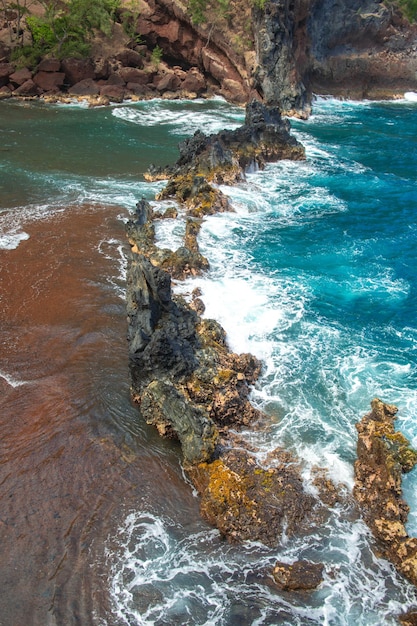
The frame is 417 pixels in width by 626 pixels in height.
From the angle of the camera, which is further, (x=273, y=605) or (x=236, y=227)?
(x=236, y=227)

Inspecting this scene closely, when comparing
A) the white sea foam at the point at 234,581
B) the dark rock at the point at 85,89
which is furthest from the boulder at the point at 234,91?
the white sea foam at the point at 234,581

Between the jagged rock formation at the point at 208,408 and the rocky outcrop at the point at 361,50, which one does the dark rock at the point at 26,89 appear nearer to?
the rocky outcrop at the point at 361,50

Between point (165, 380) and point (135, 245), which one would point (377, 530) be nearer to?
point (165, 380)

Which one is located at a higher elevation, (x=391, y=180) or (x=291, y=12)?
(x=291, y=12)

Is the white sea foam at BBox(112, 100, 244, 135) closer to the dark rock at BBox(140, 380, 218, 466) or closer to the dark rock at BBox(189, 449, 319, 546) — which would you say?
the dark rock at BBox(140, 380, 218, 466)

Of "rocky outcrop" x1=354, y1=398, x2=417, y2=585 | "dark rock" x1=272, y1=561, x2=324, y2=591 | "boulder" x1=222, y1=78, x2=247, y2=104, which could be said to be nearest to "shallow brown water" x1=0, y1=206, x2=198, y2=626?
"dark rock" x1=272, y1=561, x2=324, y2=591

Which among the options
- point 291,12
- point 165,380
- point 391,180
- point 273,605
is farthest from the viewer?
→ point 291,12

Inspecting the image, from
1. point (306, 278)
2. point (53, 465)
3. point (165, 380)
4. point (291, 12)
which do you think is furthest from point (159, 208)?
point (291, 12)

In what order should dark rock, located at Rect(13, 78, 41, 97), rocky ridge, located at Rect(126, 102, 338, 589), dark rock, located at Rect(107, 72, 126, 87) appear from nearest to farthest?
rocky ridge, located at Rect(126, 102, 338, 589) → dark rock, located at Rect(13, 78, 41, 97) → dark rock, located at Rect(107, 72, 126, 87)
